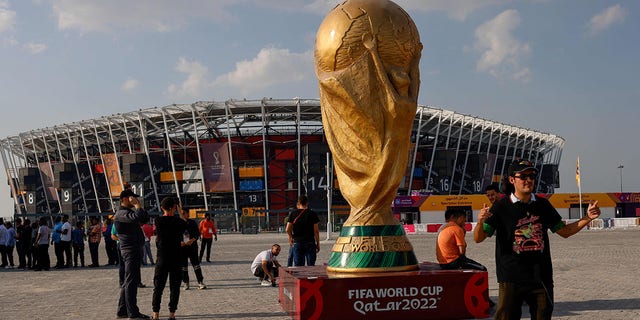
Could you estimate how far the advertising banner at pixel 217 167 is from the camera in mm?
51094

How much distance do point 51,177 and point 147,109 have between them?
18186mm

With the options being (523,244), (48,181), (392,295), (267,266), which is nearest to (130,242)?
(392,295)

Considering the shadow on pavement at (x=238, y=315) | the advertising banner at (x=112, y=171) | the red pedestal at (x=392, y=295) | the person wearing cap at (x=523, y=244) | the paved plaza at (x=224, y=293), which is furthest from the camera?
the advertising banner at (x=112, y=171)

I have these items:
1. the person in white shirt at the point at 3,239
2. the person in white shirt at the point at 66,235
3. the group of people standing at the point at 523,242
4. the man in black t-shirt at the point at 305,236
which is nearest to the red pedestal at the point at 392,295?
the group of people standing at the point at 523,242

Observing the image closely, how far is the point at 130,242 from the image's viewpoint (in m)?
8.12

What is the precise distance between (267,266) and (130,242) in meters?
4.05

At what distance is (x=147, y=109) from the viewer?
4950 centimetres

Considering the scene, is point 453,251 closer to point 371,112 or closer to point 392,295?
point 392,295

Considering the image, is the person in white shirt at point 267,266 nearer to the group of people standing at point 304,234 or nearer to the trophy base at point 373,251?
the group of people standing at point 304,234

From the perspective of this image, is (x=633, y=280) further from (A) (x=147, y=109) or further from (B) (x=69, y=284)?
(A) (x=147, y=109)

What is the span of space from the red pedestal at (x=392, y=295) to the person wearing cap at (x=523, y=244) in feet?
6.74

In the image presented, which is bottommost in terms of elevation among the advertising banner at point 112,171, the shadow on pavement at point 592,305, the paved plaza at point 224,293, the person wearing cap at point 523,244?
the paved plaza at point 224,293

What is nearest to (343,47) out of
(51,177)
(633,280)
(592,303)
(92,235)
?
(592,303)

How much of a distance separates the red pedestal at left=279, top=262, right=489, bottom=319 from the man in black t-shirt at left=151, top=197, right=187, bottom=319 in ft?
5.67
